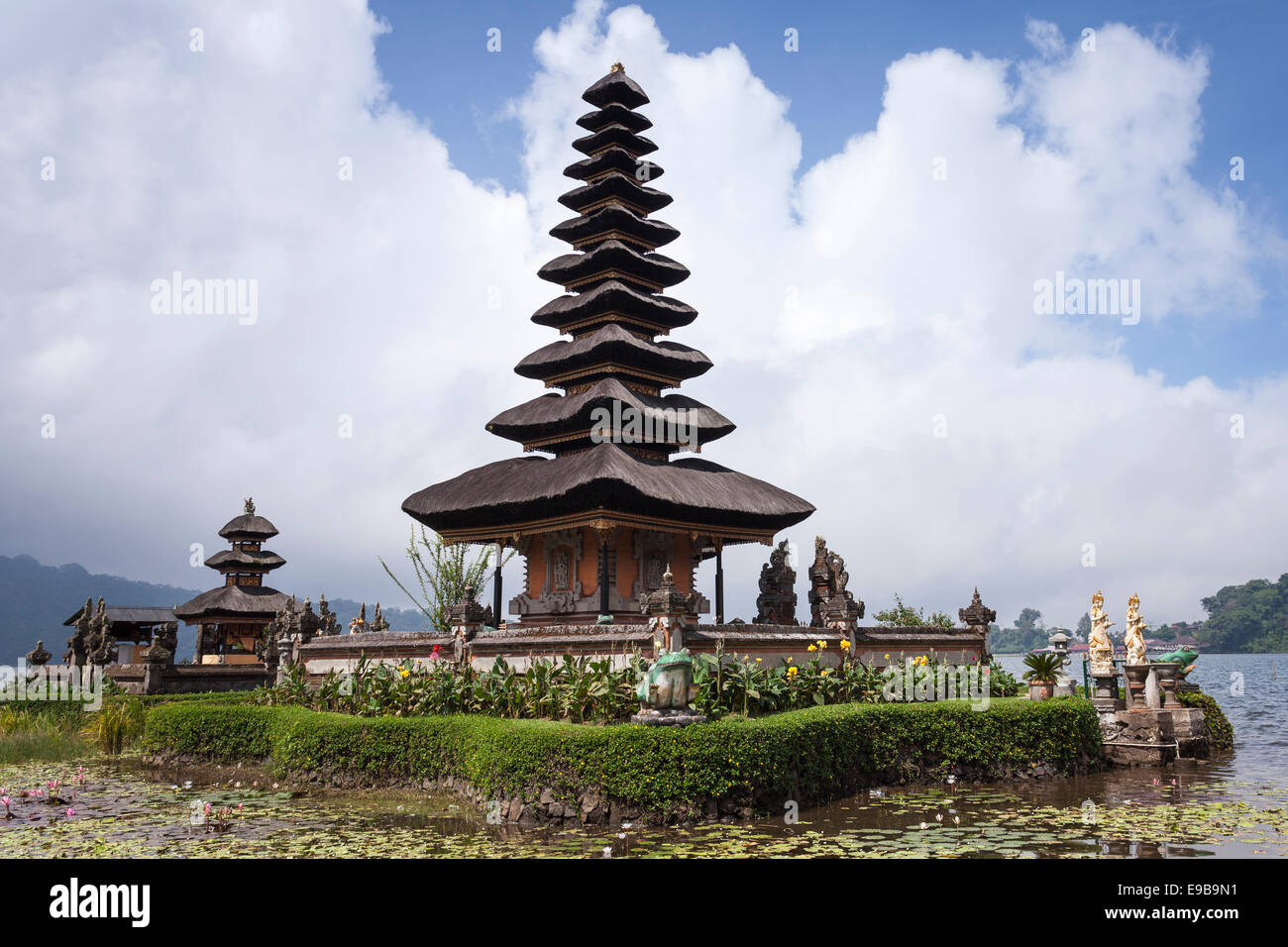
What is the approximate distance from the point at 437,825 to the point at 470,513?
12.1 meters

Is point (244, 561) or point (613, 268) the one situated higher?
point (613, 268)

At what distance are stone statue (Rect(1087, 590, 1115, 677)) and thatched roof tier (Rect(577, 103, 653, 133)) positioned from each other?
19.8 metres

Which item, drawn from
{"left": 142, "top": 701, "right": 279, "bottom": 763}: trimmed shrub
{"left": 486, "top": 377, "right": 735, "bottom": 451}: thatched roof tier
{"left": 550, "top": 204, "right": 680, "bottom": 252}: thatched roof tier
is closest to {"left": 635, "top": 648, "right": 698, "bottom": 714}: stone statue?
{"left": 142, "top": 701, "right": 279, "bottom": 763}: trimmed shrub

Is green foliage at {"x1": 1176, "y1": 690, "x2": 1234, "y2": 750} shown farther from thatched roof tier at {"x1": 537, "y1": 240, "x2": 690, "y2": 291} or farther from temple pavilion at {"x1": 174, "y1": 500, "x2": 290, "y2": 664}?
temple pavilion at {"x1": 174, "y1": 500, "x2": 290, "y2": 664}

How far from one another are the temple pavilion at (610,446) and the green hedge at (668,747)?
5903 millimetres

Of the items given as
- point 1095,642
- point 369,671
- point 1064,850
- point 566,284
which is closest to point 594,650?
point 369,671

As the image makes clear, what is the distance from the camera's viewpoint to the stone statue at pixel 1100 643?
63.6 ft

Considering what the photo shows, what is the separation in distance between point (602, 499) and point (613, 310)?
293 inches

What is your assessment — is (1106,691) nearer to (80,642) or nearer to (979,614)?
(979,614)

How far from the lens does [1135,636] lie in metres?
20.3

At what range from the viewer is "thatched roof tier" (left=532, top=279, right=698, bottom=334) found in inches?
1033

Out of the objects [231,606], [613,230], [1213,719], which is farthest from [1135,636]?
[231,606]

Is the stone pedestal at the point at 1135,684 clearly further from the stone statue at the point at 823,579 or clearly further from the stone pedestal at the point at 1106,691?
the stone statue at the point at 823,579
